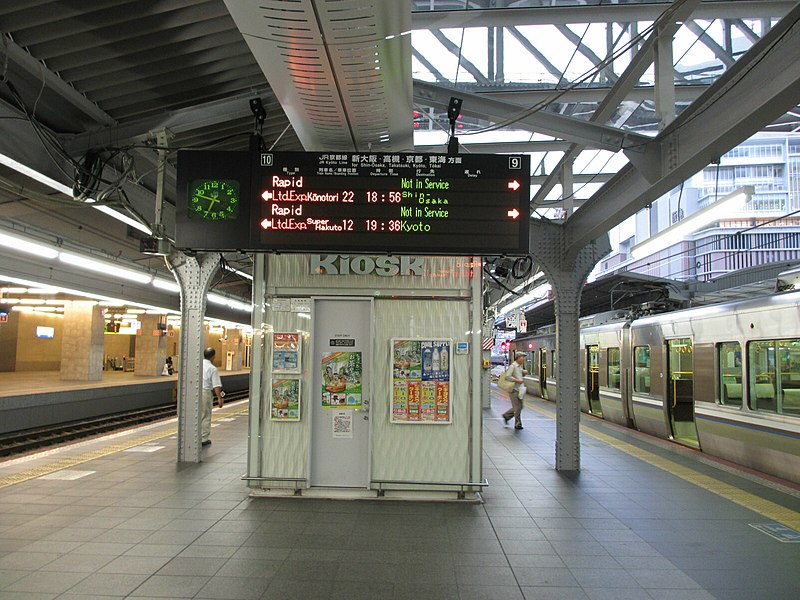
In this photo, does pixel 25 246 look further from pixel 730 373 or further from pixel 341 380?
pixel 730 373

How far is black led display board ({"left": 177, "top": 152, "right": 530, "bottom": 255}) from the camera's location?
17.4 feet

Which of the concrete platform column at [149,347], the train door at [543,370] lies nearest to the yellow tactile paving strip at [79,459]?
the train door at [543,370]

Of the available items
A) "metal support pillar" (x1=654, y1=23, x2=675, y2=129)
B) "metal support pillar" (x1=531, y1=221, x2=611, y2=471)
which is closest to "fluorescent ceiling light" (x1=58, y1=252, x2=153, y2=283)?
"metal support pillar" (x1=531, y1=221, x2=611, y2=471)

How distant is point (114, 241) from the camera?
537 inches

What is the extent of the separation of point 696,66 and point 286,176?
6.11 m

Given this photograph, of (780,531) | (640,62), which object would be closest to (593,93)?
(640,62)

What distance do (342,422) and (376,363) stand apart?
77cm

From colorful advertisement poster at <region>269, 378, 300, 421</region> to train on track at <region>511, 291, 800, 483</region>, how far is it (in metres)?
4.22

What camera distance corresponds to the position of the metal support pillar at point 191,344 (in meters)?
8.26

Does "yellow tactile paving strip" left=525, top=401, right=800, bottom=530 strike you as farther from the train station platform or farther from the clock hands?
the train station platform

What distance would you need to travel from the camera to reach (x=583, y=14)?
633cm

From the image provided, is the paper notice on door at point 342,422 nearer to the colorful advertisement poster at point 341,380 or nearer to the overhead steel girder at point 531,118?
the colorful advertisement poster at point 341,380

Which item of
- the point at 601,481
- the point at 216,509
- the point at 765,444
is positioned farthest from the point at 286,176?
the point at 765,444

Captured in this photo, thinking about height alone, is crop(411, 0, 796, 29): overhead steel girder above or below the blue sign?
above
